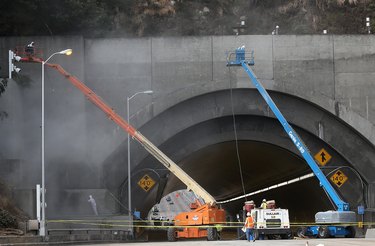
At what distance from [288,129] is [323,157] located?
9988 mm

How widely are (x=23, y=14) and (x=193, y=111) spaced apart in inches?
578

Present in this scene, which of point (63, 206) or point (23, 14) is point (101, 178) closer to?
point (63, 206)

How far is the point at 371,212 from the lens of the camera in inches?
2274

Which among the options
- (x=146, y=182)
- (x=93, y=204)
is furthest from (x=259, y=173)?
(x=93, y=204)

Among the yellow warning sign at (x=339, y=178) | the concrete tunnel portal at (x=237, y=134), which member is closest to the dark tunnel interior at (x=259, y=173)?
the concrete tunnel portal at (x=237, y=134)

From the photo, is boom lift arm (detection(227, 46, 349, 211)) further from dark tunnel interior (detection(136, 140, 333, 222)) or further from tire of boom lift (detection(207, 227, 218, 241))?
dark tunnel interior (detection(136, 140, 333, 222))

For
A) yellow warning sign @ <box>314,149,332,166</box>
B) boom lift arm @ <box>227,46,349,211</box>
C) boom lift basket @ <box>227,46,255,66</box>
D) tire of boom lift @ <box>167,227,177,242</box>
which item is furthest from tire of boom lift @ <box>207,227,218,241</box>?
yellow warning sign @ <box>314,149,332,166</box>

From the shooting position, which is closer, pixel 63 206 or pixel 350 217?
pixel 350 217

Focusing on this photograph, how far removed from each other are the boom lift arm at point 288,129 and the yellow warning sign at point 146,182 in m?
10.9

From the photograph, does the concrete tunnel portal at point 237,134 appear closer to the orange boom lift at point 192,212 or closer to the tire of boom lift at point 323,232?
the orange boom lift at point 192,212

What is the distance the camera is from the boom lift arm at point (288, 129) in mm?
49031

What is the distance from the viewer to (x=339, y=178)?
60.0 m

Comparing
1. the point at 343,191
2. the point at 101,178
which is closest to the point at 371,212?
the point at 343,191

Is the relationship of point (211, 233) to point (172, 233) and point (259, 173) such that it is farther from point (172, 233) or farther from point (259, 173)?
point (259, 173)
